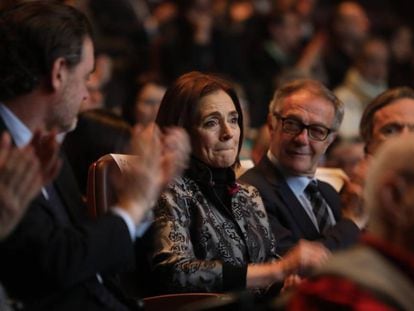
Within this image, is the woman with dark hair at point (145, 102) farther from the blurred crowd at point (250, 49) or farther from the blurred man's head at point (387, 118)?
the blurred man's head at point (387, 118)

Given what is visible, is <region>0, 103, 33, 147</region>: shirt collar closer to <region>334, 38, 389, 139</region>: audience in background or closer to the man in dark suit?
the man in dark suit

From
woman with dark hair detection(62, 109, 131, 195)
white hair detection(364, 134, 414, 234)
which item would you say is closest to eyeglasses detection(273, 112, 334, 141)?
woman with dark hair detection(62, 109, 131, 195)

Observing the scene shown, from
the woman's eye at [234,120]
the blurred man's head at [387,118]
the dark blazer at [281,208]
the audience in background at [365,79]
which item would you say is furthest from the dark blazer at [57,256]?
the audience in background at [365,79]

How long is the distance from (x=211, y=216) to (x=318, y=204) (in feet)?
2.49

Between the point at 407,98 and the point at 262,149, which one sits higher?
the point at 407,98

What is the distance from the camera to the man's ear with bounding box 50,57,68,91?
8.64 ft

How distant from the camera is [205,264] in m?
3.23

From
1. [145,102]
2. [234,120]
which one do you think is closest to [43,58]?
[234,120]

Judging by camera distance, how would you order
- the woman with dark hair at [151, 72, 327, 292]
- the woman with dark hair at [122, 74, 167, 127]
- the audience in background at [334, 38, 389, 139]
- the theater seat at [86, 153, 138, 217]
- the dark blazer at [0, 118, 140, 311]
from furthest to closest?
the audience in background at [334, 38, 389, 139], the woman with dark hair at [122, 74, 167, 127], the theater seat at [86, 153, 138, 217], the woman with dark hair at [151, 72, 327, 292], the dark blazer at [0, 118, 140, 311]

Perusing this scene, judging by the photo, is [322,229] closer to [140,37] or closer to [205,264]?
[205,264]

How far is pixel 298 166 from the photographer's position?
3908 millimetres

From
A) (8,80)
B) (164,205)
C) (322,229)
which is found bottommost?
(322,229)

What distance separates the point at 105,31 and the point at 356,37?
2.12 meters

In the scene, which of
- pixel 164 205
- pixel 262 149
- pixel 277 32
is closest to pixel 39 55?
pixel 164 205
